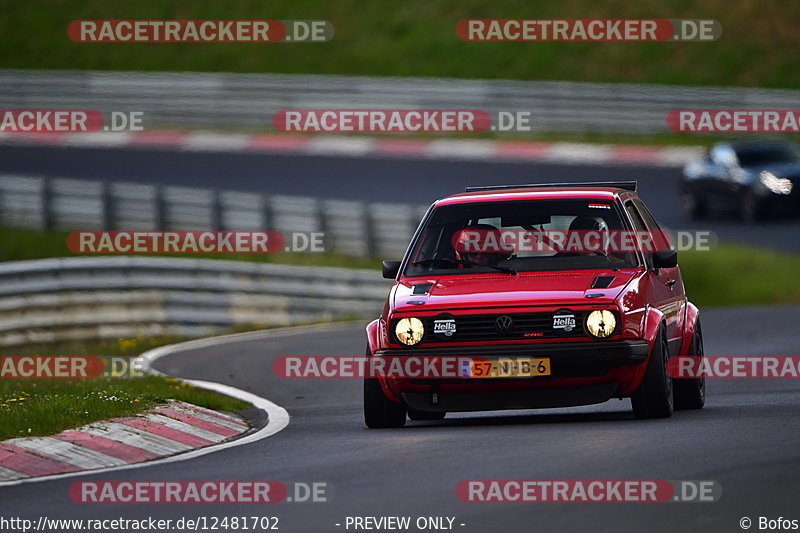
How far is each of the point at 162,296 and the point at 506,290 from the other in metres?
12.1

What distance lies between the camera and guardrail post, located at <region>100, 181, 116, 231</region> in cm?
2670

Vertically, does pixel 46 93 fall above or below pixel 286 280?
above

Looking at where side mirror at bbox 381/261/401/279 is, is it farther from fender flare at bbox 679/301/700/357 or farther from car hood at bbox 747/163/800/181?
car hood at bbox 747/163/800/181

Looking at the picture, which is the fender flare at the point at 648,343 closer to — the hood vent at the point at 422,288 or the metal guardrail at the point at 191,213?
the hood vent at the point at 422,288

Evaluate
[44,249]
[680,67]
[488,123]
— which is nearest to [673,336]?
[44,249]

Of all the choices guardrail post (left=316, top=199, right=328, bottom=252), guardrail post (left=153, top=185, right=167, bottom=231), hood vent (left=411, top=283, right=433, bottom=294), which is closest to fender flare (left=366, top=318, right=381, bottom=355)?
hood vent (left=411, top=283, right=433, bottom=294)

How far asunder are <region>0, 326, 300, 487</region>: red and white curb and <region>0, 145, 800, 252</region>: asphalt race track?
20.3 m

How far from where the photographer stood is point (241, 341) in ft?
67.7

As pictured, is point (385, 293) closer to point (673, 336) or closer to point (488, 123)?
point (673, 336)

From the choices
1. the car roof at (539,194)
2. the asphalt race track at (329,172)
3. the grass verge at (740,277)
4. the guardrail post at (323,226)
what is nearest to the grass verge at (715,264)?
the grass verge at (740,277)

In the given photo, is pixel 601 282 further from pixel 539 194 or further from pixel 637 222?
pixel 637 222

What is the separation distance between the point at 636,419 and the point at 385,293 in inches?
521

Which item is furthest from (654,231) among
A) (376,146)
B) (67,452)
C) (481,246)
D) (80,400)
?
(376,146)

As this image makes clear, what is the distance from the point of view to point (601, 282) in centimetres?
1095
